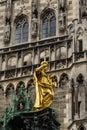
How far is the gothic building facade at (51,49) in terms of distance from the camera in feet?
64.7

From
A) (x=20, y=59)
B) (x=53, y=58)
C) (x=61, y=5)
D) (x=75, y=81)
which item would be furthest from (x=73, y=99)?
(x=61, y=5)

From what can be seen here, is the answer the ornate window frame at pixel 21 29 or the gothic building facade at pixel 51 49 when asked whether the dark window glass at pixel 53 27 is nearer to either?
the gothic building facade at pixel 51 49

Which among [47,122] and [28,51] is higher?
[28,51]

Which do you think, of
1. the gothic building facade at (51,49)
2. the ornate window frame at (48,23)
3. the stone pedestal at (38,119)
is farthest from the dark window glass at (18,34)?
the stone pedestal at (38,119)

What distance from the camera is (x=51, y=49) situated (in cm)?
2166

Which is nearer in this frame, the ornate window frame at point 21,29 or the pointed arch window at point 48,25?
the pointed arch window at point 48,25

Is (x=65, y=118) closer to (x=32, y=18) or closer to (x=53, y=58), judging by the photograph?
(x=53, y=58)

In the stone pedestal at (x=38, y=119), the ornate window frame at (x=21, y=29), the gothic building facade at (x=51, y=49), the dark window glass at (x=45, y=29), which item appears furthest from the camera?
the ornate window frame at (x=21, y=29)

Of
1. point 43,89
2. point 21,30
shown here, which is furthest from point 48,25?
point 43,89

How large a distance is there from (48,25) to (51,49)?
5.85 ft

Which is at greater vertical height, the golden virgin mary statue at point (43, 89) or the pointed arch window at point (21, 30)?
the pointed arch window at point (21, 30)

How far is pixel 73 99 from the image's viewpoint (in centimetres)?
1958

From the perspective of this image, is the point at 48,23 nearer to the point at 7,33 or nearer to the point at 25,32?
the point at 25,32

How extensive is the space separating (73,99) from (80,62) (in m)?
1.65
